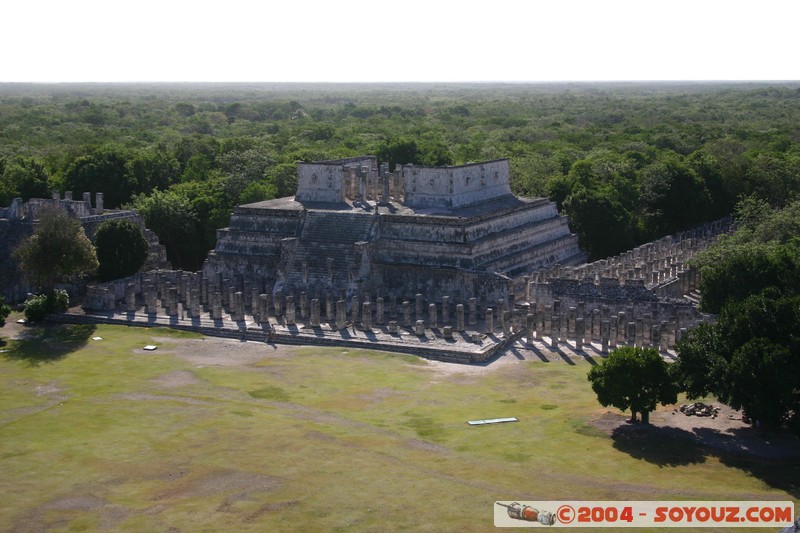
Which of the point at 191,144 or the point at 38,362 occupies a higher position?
the point at 191,144

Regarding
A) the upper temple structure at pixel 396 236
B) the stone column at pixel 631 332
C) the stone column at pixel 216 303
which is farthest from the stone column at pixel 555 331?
the stone column at pixel 216 303

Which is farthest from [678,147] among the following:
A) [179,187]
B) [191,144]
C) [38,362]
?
[38,362]

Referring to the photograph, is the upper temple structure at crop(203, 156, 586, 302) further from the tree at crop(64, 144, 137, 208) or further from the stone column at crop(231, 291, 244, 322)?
the tree at crop(64, 144, 137, 208)

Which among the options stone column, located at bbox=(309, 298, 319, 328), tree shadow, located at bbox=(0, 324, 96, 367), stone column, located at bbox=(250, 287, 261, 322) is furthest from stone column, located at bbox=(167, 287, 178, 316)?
stone column, located at bbox=(309, 298, 319, 328)

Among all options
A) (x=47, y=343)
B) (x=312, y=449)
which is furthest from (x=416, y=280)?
(x=312, y=449)

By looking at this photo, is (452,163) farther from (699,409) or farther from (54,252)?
(699,409)

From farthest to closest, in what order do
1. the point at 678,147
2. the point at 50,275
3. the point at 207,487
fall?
the point at 678,147
the point at 50,275
the point at 207,487

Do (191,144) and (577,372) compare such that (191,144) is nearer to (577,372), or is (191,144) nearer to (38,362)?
(38,362)
